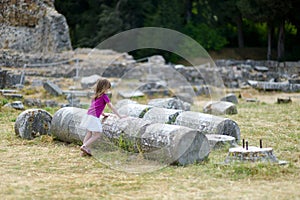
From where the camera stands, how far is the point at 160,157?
8.82 metres

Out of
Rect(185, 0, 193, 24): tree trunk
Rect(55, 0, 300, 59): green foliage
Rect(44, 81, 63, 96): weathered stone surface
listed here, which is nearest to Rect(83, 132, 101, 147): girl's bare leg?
Rect(44, 81, 63, 96): weathered stone surface

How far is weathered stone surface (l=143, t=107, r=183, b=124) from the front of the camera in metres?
11.3

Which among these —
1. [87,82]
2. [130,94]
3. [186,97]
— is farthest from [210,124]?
[87,82]

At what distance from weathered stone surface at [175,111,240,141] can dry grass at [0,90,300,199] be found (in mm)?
508

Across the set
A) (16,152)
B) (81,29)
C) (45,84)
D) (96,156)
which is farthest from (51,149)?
(81,29)

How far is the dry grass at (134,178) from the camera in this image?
23.1 feet

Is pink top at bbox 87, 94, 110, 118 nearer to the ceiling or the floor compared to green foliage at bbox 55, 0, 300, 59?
nearer to the floor

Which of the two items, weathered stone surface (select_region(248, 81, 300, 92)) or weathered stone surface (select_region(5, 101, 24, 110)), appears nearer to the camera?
weathered stone surface (select_region(5, 101, 24, 110))

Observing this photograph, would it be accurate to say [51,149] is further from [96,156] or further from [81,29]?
[81,29]

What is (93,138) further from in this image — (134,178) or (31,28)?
(31,28)

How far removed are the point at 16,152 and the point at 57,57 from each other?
1706 centimetres

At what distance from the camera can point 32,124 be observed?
11602 millimetres

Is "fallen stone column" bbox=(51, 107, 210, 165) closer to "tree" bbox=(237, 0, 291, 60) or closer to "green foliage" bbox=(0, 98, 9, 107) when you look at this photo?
"green foliage" bbox=(0, 98, 9, 107)

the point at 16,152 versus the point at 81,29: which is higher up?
the point at 81,29
